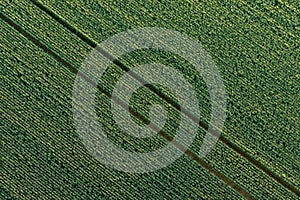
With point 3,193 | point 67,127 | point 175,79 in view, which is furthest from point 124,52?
point 3,193

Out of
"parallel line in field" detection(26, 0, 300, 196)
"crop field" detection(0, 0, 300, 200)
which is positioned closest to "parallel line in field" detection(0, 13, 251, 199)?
"crop field" detection(0, 0, 300, 200)

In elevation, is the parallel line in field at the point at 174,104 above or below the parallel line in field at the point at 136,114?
above

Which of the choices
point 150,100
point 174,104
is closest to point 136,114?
point 150,100

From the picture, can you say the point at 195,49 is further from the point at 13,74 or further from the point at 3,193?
the point at 3,193

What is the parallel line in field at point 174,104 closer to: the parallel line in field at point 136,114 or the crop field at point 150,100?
the crop field at point 150,100

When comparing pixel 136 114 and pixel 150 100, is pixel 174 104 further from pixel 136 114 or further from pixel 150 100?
pixel 136 114

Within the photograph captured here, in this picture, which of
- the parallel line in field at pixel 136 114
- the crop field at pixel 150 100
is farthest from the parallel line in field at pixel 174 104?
the parallel line in field at pixel 136 114

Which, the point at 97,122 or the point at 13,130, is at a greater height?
the point at 97,122

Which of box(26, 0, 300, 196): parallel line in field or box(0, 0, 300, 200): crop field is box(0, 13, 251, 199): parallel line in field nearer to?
box(0, 0, 300, 200): crop field

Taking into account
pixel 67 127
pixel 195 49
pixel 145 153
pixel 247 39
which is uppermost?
pixel 247 39
